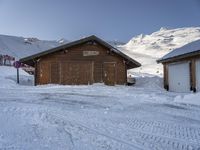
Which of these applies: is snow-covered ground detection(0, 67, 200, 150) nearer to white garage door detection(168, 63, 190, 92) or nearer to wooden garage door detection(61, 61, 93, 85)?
white garage door detection(168, 63, 190, 92)

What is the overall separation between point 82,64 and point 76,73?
0.87 metres

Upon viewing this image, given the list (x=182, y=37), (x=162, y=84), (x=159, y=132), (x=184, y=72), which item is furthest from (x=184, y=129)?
(x=182, y=37)

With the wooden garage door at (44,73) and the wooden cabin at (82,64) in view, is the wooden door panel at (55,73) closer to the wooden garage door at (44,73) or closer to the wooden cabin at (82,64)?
the wooden cabin at (82,64)

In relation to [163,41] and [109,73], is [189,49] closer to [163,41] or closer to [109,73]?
[109,73]

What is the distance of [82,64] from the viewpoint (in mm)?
24344

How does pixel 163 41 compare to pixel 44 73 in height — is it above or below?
above

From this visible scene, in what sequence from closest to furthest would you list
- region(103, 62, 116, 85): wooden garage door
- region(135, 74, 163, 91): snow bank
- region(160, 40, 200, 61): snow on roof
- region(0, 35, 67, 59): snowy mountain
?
1. region(160, 40, 200, 61): snow on roof
2. region(103, 62, 116, 85): wooden garage door
3. region(135, 74, 163, 91): snow bank
4. region(0, 35, 67, 59): snowy mountain

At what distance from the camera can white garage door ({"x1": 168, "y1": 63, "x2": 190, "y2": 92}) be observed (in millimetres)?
20531

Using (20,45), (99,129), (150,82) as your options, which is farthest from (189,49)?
(20,45)

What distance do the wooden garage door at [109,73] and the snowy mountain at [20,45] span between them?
2826cm

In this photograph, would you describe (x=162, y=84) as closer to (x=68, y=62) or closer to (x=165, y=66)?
(x=165, y=66)

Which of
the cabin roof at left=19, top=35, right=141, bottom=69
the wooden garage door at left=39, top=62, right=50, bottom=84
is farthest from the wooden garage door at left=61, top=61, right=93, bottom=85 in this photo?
the cabin roof at left=19, top=35, right=141, bottom=69

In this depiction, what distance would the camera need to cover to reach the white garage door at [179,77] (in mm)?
20531

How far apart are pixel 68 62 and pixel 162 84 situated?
807 cm
